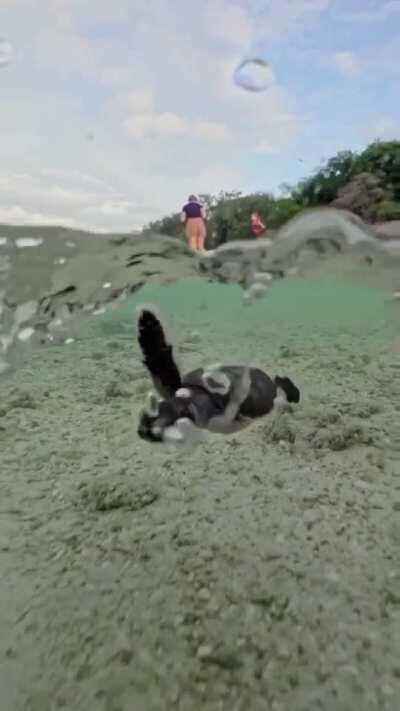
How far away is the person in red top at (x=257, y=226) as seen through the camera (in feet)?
16.9

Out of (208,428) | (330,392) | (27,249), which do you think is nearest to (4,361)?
(27,249)

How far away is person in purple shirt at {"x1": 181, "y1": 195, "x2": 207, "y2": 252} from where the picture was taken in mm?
4820

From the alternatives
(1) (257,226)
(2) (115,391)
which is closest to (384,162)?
(1) (257,226)

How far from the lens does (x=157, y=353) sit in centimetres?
529

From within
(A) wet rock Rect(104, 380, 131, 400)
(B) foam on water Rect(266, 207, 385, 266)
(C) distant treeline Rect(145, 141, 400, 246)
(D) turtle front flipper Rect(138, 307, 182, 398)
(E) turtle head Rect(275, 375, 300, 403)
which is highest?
(C) distant treeline Rect(145, 141, 400, 246)

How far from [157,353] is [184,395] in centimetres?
44

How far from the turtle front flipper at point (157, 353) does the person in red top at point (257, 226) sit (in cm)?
113

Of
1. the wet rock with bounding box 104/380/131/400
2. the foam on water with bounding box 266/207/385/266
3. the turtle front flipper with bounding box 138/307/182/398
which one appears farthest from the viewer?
the wet rock with bounding box 104/380/131/400

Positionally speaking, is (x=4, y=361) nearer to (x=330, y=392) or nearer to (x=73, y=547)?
(x=73, y=547)

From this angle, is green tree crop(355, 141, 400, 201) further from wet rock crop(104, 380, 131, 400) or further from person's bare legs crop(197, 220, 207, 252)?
wet rock crop(104, 380, 131, 400)

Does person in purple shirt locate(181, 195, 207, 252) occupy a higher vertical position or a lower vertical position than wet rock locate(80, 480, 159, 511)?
higher

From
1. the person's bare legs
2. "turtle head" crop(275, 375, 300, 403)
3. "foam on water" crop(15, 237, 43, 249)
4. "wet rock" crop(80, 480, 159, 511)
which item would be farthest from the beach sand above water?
the person's bare legs

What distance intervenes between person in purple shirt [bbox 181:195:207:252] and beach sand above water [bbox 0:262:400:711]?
1.61 meters

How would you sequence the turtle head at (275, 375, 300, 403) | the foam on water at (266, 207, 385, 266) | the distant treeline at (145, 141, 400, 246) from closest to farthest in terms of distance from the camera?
the distant treeline at (145, 141, 400, 246) < the foam on water at (266, 207, 385, 266) < the turtle head at (275, 375, 300, 403)
